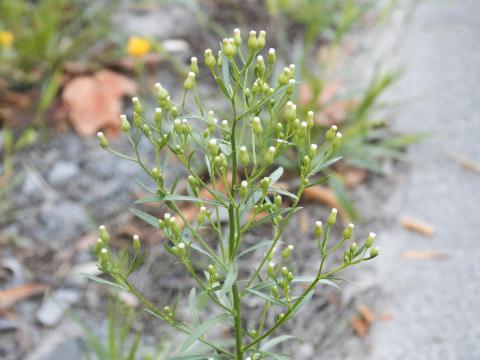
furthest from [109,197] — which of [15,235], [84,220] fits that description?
[15,235]

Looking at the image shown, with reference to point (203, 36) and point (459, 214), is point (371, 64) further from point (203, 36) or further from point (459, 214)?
point (459, 214)

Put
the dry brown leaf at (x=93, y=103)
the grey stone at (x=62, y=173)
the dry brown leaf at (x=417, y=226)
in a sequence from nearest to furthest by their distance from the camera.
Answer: the dry brown leaf at (x=417, y=226)
the grey stone at (x=62, y=173)
the dry brown leaf at (x=93, y=103)

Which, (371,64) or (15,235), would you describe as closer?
(15,235)

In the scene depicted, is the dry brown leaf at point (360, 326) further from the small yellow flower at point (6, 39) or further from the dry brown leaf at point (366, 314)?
the small yellow flower at point (6, 39)

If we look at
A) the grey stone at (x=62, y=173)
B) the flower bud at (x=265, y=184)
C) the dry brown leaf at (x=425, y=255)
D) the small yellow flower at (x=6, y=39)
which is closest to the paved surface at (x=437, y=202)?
the dry brown leaf at (x=425, y=255)

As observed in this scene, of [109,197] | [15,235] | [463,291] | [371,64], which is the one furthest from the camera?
[371,64]

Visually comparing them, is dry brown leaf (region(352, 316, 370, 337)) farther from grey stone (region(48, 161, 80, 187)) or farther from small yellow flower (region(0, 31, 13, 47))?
small yellow flower (region(0, 31, 13, 47))

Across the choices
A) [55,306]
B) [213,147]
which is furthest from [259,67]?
[55,306]
